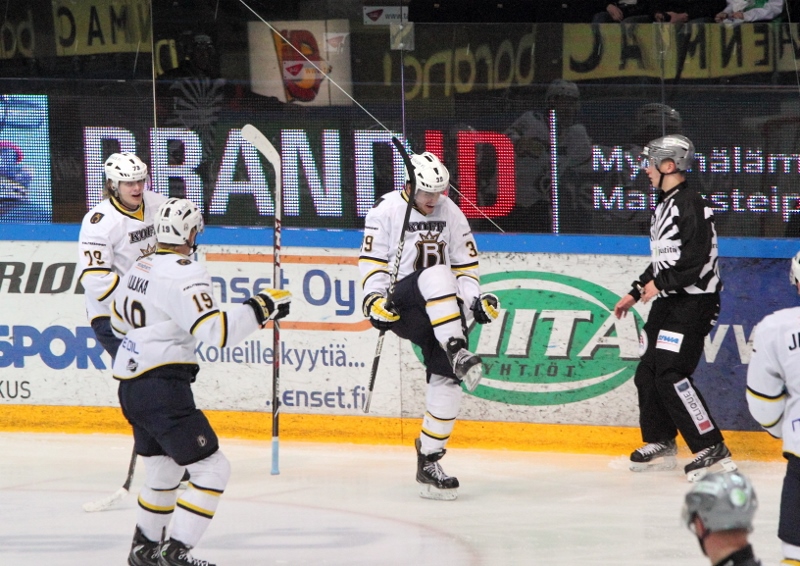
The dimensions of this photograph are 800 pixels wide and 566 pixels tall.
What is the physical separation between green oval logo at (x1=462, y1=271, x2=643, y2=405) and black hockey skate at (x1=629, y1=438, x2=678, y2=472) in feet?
1.40

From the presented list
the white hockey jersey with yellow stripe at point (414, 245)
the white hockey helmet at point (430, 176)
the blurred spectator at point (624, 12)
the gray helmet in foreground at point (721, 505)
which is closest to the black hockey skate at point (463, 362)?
the white hockey jersey with yellow stripe at point (414, 245)

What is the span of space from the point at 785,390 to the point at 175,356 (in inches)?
72.1

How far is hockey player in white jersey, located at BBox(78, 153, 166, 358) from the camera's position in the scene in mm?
5316

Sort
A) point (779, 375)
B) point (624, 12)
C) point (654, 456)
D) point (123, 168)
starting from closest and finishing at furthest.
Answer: point (779, 375) < point (123, 168) < point (654, 456) < point (624, 12)

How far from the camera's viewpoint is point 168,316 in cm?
401

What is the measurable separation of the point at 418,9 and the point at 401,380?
6.19 feet

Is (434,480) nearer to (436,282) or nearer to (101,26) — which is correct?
(436,282)

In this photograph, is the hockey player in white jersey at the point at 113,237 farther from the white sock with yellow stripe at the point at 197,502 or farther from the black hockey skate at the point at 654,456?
the black hockey skate at the point at 654,456

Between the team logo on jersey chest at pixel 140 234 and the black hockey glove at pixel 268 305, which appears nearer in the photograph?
the black hockey glove at pixel 268 305

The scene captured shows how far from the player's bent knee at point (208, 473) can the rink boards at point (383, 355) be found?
7.24ft

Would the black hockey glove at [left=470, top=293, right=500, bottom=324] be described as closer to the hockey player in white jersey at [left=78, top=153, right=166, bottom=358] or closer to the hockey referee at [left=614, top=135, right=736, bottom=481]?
the hockey referee at [left=614, top=135, right=736, bottom=481]

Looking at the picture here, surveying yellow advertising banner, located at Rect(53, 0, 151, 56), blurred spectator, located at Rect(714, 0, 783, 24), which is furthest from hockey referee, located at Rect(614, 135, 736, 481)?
yellow advertising banner, located at Rect(53, 0, 151, 56)

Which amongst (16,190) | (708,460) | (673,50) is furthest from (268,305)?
(16,190)

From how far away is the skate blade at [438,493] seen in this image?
17.1 ft
